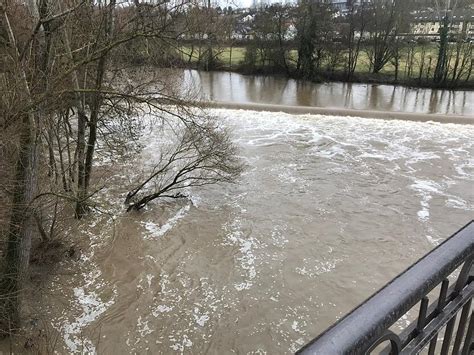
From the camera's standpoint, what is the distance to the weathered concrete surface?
21641 mm

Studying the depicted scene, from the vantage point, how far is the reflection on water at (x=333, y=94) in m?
24.8

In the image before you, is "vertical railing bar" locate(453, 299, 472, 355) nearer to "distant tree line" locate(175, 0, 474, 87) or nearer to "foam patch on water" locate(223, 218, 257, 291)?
"foam patch on water" locate(223, 218, 257, 291)

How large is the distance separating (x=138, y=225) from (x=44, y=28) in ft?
18.6

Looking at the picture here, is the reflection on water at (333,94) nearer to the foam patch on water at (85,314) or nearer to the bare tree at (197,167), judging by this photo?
the bare tree at (197,167)

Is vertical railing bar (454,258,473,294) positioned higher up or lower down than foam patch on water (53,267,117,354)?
higher up

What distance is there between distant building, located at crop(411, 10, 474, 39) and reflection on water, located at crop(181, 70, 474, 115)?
247 inches

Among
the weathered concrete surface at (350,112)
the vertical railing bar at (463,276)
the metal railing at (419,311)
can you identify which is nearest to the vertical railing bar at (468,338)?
the metal railing at (419,311)

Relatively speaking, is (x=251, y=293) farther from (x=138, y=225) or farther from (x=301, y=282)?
(x=138, y=225)

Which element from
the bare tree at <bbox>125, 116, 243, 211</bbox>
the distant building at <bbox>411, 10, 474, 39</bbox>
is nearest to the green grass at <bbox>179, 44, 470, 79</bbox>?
the distant building at <bbox>411, 10, 474, 39</bbox>

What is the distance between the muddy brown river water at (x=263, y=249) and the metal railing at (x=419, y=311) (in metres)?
6.62

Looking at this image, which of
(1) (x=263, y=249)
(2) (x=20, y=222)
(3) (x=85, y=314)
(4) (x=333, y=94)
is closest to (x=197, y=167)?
(1) (x=263, y=249)

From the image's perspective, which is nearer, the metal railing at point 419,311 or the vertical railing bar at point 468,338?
the metal railing at point 419,311

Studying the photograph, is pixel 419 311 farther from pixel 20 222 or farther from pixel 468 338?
pixel 20 222

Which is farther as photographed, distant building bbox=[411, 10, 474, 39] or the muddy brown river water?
distant building bbox=[411, 10, 474, 39]
